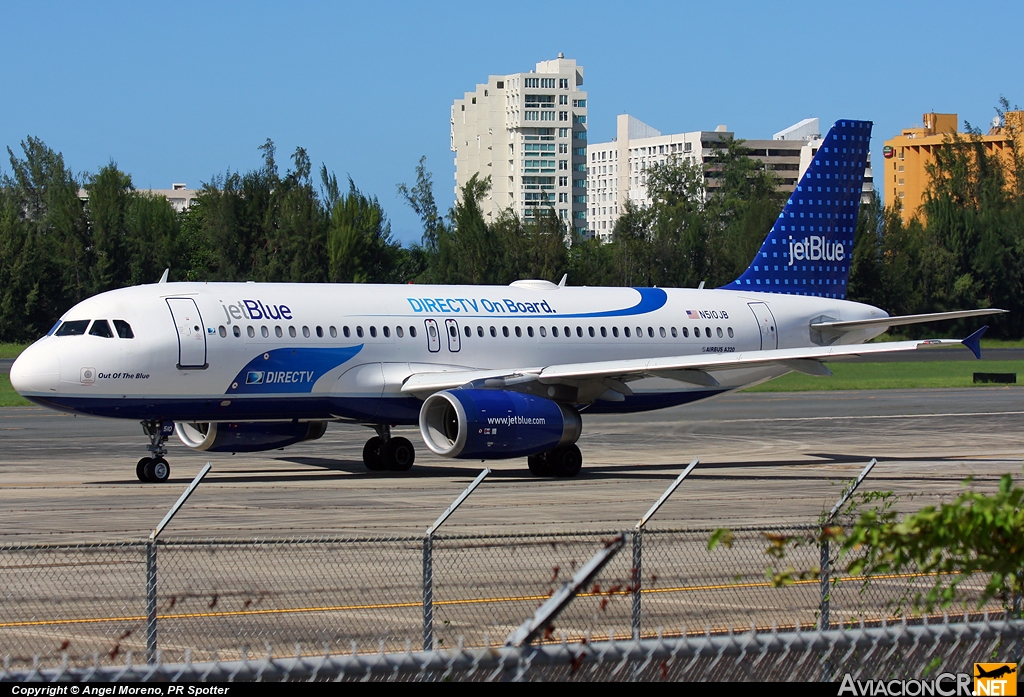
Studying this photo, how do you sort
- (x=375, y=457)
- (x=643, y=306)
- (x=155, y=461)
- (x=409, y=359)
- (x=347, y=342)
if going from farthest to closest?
(x=643, y=306) → (x=375, y=457) → (x=409, y=359) → (x=347, y=342) → (x=155, y=461)

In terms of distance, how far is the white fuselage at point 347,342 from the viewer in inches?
1008

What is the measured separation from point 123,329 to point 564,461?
8772mm

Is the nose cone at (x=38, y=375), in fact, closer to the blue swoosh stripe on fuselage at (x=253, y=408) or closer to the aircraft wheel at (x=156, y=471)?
the blue swoosh stripe on fuselage at (x=253, y=408)

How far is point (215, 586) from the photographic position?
1365 cm

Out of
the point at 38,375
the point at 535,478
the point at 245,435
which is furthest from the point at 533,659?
the point at 245,435

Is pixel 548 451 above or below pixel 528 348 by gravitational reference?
below

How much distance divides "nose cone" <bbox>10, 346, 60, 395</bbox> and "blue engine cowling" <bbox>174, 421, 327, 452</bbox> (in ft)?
12.2

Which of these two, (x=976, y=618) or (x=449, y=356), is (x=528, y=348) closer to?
(x=449, y=356)

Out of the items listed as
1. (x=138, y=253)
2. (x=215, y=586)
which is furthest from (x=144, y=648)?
(x=138, y=253)

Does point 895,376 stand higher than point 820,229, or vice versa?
point 820,229

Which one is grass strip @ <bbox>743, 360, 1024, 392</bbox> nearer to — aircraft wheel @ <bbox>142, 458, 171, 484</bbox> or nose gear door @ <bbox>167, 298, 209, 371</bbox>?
nose gear door @ <bbox>167, 298, 209, 371</bbox>

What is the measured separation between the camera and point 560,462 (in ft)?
91.7

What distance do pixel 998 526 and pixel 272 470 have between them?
79.9ft

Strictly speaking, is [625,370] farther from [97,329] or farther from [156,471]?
[97,329]
